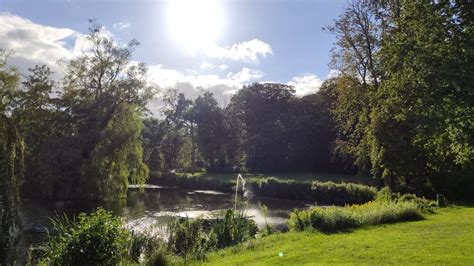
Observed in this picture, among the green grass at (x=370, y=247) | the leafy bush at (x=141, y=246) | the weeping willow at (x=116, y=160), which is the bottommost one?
the leafy bush at (x=141, y=246)

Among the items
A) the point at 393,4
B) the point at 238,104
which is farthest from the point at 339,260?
the point at 238,104

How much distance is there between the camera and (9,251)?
16.8 m

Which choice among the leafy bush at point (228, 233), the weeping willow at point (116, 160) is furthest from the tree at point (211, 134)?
the leafy bush at point (228, 233)

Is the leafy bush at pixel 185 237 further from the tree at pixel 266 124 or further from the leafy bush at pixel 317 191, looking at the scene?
the tree at pixel 266 124

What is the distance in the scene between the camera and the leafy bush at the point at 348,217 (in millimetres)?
16453

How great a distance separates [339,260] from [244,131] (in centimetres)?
6302

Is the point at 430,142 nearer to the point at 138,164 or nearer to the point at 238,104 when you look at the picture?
the point at 138,164

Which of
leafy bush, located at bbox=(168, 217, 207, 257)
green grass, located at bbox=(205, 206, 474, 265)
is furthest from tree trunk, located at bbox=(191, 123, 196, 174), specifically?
green grass, located at bbox=(205, 206, 474, 265)

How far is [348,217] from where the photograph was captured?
16.8m

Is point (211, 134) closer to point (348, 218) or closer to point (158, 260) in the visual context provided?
point (348, 218)

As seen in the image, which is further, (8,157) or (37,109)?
(37,109)

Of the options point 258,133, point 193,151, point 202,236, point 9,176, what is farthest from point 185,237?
point 193,151

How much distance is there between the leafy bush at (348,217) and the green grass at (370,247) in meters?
0.78

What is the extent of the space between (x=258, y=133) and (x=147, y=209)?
4041 cm
